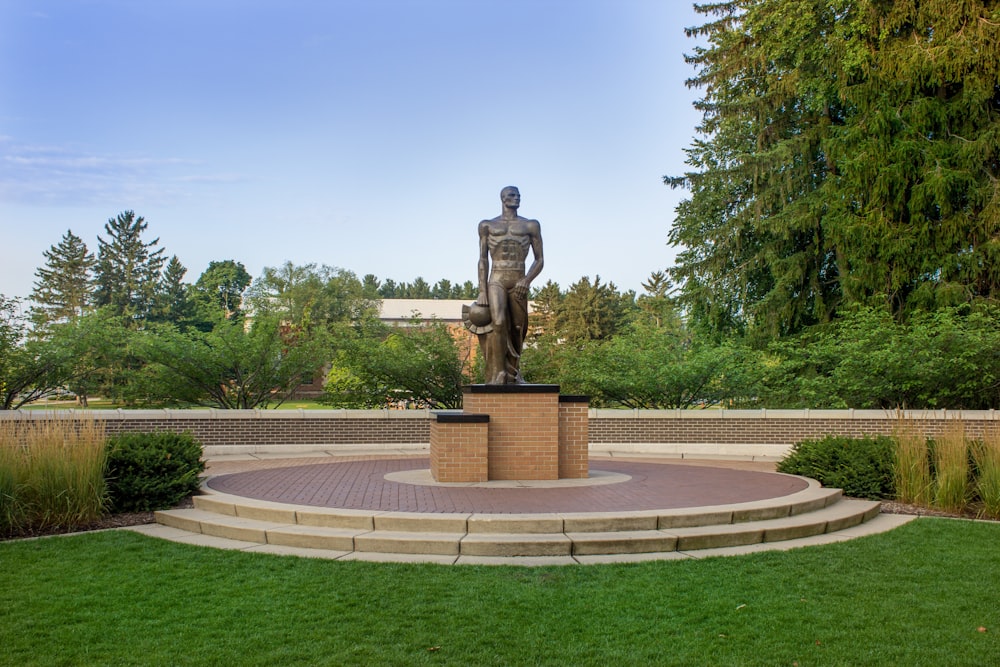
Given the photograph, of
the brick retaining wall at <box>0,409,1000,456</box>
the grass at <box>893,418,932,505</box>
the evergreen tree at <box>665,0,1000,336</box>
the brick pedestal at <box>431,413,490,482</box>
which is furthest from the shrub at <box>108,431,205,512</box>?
the evergreen tree at <box>665,0,1000,336</box>

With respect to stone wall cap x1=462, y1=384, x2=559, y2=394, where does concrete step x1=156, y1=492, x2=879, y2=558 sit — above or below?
below

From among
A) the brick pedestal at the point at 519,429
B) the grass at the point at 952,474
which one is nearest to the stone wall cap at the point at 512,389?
the brick pedestal at the point at 519,429

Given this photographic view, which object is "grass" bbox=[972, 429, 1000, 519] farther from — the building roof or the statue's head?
the building roof

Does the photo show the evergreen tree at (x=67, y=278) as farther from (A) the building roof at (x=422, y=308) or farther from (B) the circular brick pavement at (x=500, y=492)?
(B) the circular brick pavement at (x=500, y=492)

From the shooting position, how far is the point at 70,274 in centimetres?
7206

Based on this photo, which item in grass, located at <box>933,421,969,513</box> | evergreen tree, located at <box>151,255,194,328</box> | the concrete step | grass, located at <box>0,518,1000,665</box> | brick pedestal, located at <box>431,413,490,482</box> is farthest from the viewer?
evergreen tree, located at <box>151,255,194,328</box>

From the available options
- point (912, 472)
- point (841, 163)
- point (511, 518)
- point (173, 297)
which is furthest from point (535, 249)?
point (173, 297)

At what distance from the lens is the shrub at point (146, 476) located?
9.23 meters

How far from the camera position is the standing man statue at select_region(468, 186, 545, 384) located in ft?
38.3

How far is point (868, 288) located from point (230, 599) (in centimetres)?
2221

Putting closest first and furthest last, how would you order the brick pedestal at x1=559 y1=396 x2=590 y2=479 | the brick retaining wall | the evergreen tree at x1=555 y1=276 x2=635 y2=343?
the brick pedestal at x1=559 y1=396 x2=590 y2=479
the brick retaining wall
the evergreen tree at x1=555 y1=276 x2=635 y2=343

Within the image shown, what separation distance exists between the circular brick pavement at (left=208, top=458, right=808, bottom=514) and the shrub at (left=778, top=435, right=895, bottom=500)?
1.20ft

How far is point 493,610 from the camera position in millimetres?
5465

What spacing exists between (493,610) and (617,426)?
12778 mm
